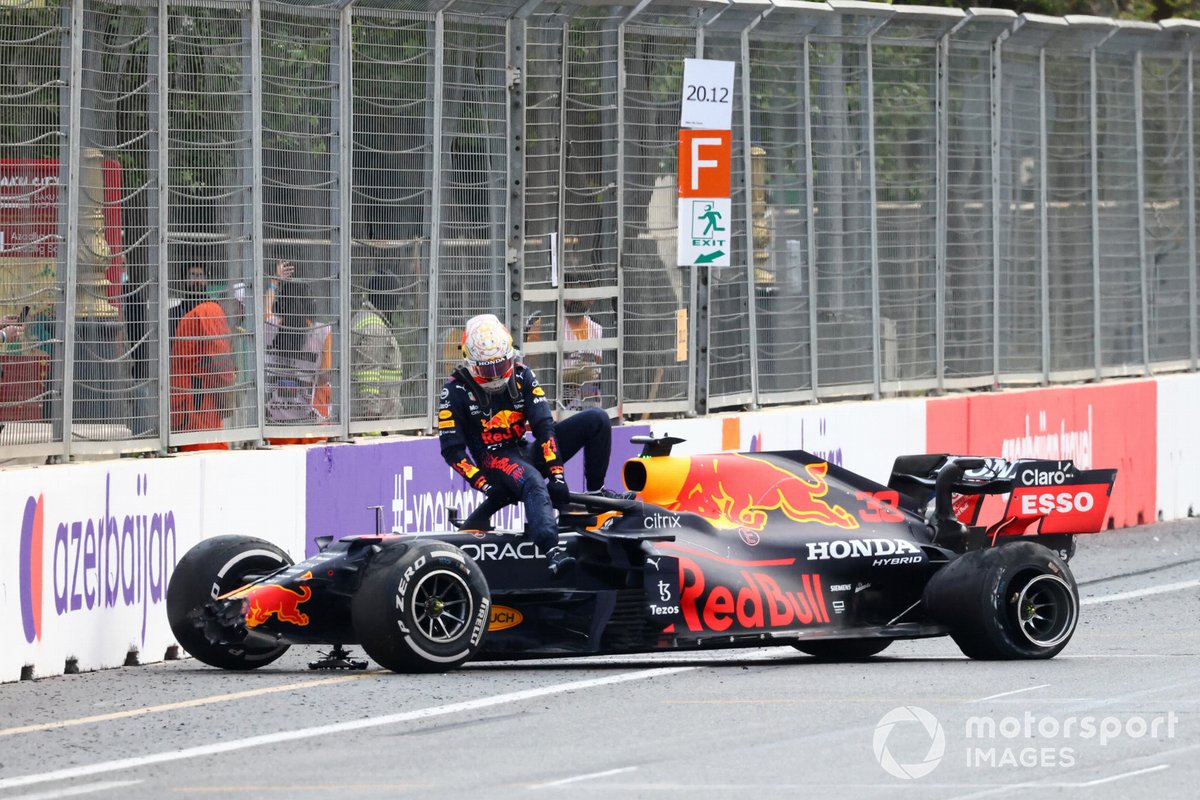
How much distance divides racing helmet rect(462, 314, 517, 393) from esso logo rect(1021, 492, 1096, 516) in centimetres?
280

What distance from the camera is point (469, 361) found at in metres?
12.0

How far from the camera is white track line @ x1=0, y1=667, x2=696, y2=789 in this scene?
8.46 meters

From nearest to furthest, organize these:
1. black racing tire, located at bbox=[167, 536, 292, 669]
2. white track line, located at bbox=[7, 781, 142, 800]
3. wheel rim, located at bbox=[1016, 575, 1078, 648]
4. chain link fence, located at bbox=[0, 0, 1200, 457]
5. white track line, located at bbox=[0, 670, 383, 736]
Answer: white track line, located at bbox=[7, 781, 142, 800]
white track line, located at bbox=[0, 670, 383, 736]
black racing tire, located at bbox=[167, 536, 292, 669]
wheel rim, located at bbox=[1016, 575, 1078, 648]
chain link fence, located at bbox=[0, 0, 1200, 457]

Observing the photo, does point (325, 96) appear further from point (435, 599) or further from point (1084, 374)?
point (1084, 374)

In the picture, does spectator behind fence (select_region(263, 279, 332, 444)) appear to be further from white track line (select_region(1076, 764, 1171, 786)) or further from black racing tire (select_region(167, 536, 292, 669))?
white track line (select_region(1076, 764, 1171, 786))

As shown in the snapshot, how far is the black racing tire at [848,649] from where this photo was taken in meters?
12.3

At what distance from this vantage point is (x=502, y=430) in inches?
Answer: 476

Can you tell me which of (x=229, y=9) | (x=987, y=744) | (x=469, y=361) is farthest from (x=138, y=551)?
(x=987, y=744)

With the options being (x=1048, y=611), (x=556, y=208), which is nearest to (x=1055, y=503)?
(x=1048, y=611)

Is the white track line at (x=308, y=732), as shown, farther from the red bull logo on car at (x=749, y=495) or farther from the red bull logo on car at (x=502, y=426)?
the red bull logo on car at (x=502, y=426)

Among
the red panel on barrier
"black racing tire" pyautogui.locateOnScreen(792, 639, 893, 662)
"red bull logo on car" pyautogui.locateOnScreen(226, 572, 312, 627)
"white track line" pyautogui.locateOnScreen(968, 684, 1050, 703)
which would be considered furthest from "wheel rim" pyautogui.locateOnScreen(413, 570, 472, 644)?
the red panel on barrier

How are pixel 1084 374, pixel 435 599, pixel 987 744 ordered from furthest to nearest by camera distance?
pixel 1084 374
pixel 435 599
pixel 987 744

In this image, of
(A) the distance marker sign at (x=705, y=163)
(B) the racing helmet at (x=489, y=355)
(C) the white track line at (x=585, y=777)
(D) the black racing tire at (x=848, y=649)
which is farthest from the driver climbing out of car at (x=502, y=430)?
(A) the distance marker sign at (x=705, y=163)

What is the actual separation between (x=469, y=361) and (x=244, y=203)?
2.58 m
